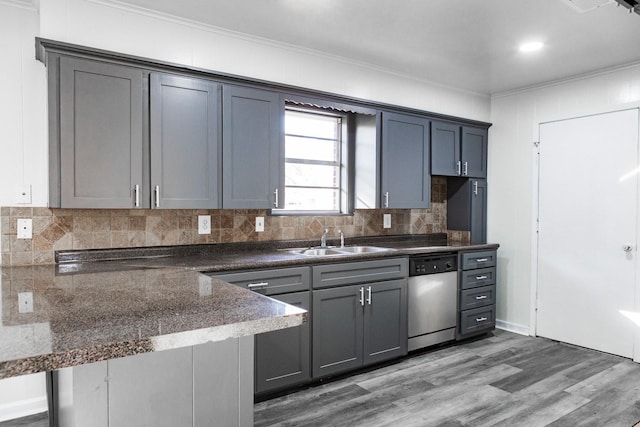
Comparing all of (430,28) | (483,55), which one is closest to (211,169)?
(430,28)

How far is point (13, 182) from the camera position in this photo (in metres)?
2.50

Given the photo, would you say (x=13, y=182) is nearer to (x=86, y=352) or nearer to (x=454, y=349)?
(x=86, y=352)

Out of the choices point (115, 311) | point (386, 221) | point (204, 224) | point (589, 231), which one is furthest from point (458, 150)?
point (115, 311)

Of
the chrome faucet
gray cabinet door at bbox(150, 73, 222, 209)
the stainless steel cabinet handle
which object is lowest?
the chrome faucet

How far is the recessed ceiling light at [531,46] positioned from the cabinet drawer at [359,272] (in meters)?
1.86

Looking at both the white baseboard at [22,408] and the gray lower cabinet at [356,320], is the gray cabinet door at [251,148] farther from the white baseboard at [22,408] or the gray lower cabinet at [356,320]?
the white baseboard at [22,408]

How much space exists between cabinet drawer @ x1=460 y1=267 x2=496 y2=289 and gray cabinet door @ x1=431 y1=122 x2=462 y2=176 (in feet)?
3.24

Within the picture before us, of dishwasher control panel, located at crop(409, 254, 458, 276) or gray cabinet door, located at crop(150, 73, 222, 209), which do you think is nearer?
gray cabinet door, located at crop(150, 73, 222, 209)

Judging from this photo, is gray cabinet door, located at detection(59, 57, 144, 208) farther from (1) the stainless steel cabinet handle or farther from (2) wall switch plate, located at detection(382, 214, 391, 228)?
(2) wall switch plate, located at detection(382, 214, 391, 228)

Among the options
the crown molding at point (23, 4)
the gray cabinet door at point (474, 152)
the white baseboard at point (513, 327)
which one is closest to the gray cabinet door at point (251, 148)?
the crown molding at point (23, 4)

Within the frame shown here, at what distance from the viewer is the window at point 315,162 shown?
363 cm

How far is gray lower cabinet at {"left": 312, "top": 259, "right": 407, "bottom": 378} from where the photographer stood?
9.76 ft

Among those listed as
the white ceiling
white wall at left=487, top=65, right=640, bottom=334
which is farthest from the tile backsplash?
white wall at left=487, top=65, right=640, bottom=334

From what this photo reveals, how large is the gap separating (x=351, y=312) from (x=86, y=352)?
2.30 m
